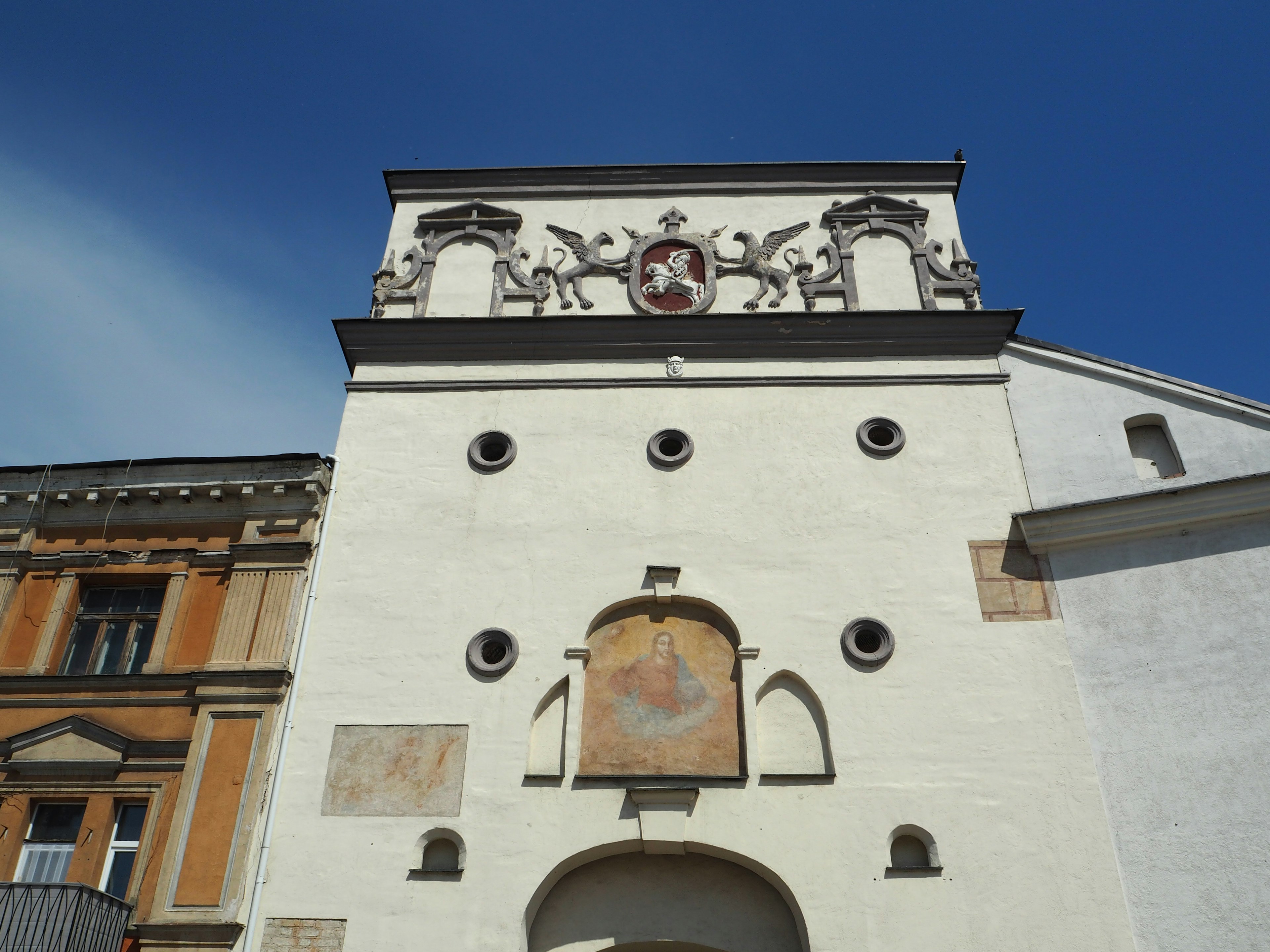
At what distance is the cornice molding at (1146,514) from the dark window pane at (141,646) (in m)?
9.65

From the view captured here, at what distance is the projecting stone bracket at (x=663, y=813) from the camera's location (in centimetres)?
1052

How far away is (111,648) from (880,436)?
907 centimetres

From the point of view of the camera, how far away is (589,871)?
10812 millimetres

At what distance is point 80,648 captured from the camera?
12.1 meters

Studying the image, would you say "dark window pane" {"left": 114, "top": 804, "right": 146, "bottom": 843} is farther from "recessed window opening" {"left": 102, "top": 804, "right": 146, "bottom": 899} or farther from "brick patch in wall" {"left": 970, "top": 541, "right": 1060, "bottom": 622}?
"brick patch in wall" {"left": 970, "top": 541, "right": 1060, "bottom": 622}

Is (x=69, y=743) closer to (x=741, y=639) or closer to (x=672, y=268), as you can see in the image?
(x=741, y=639)

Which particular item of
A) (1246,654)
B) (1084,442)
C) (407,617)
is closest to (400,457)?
(407,617)

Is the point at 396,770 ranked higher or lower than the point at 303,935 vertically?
higher

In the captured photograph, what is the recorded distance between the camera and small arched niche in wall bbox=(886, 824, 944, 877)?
10.2 metres

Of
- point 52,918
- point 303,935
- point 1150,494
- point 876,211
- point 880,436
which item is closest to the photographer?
point 52,918

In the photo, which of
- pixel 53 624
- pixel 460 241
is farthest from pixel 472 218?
pixel 53 624

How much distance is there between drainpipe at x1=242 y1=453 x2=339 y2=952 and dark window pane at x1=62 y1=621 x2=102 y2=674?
244cm

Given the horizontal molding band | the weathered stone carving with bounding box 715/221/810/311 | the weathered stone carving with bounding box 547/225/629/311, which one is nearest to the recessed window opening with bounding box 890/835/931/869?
the horizontal molding band

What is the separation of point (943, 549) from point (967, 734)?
82.7 inches
